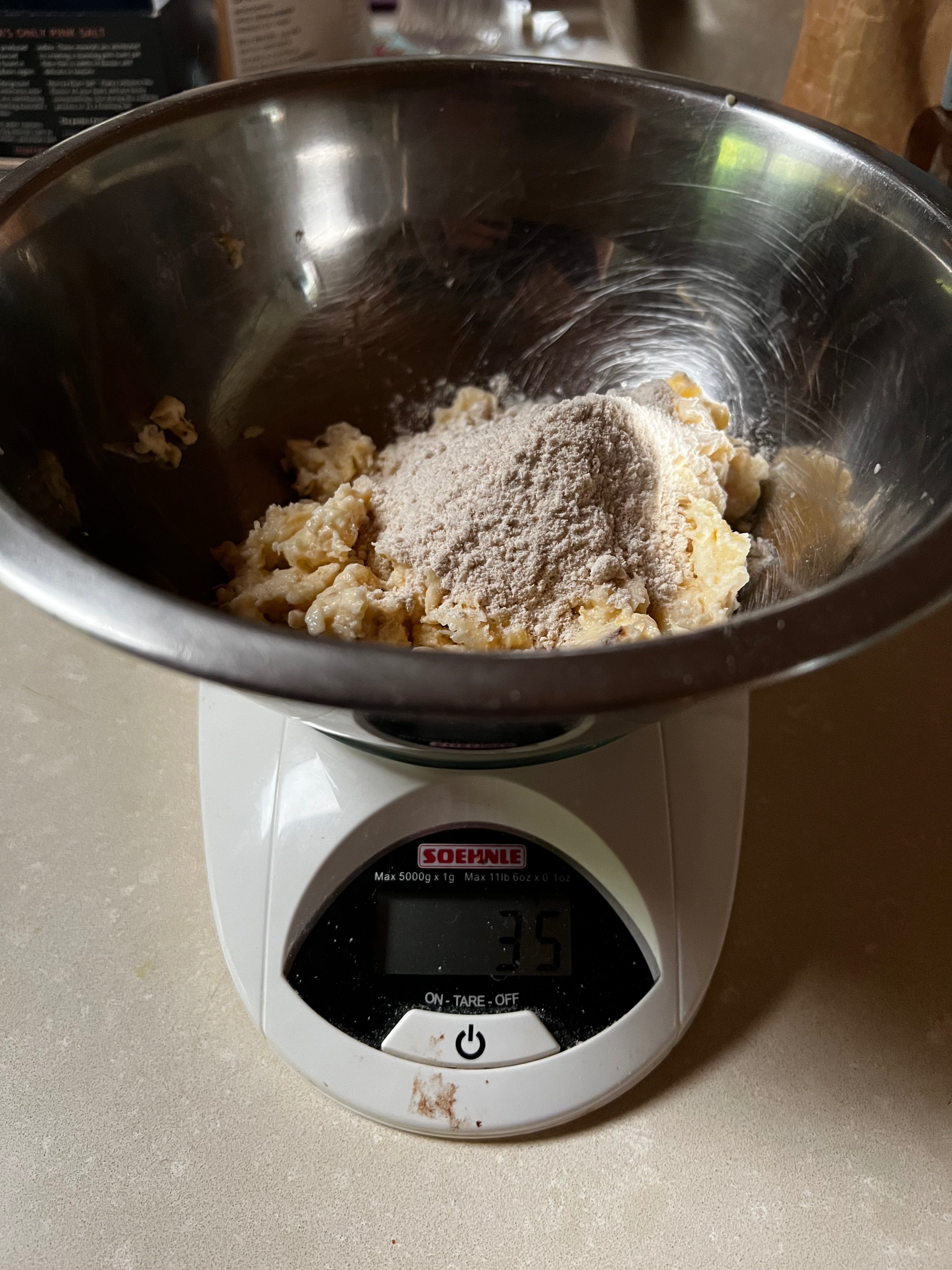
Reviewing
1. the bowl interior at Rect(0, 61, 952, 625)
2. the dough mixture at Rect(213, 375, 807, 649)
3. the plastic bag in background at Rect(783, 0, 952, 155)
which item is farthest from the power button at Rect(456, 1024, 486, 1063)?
the plastic bag in background at Rect(783, 0, 952, 155)

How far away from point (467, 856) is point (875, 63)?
0.84 meters

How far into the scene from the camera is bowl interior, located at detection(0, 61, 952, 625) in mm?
566

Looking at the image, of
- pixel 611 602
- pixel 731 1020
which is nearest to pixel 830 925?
pixel 731 1020

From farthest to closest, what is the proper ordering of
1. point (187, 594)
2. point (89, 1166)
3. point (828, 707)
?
point (828, 707) → point (187, 594) → point (89, 1166)

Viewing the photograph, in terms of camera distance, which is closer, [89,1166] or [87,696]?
[89,1166]

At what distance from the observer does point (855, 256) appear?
633mm

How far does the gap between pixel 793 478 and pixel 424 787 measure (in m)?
0.37

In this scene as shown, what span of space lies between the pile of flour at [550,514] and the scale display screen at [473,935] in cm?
17

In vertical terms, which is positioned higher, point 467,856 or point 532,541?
point 532,541

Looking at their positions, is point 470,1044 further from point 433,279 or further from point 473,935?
point 433,279

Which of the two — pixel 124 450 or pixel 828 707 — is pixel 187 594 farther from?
pixel 828 707

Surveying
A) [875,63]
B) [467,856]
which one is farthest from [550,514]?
[875,63]

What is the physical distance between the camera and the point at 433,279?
30.4 inches

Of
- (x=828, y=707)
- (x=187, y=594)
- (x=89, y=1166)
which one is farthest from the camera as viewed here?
(x=828, y=707)
